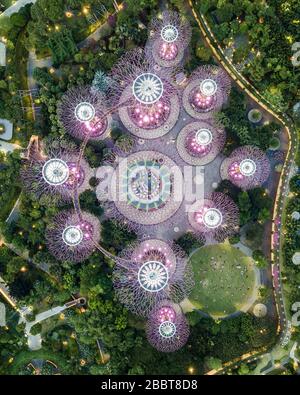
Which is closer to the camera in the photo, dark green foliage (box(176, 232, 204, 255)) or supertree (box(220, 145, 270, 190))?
→ supertree (box(220, 145, 270, 190))

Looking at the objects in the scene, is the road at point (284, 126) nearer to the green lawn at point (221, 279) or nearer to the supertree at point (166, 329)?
the green lawn at point (221, 279)

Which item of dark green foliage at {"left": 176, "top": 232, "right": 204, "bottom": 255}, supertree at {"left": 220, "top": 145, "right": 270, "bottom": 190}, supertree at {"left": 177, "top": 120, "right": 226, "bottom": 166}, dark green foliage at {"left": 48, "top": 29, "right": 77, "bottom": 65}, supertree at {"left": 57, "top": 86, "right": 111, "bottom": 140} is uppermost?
dark green foliage at {"left": 48, "top": 29, "right": 77, "bottom": 65}

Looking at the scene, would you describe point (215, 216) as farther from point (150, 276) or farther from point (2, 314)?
point (2, 314)

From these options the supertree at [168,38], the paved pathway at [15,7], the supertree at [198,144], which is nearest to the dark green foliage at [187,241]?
the supertree at [198,144]

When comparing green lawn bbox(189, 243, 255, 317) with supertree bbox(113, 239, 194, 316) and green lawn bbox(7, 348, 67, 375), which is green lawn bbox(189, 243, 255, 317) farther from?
green lawn bbox(7, 348, 67, 375)

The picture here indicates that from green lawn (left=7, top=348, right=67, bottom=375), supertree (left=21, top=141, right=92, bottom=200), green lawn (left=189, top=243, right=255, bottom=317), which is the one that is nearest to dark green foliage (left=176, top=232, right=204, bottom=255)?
green lawn (left=189, top=243, right=255, bottom=317)

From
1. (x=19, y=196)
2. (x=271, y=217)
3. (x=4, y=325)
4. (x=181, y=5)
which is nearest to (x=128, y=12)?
(x=181, y=5)
